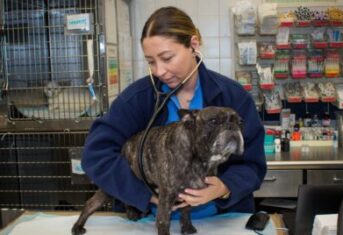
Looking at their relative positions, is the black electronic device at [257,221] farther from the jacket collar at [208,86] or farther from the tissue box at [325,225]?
the jacket collar at [208,86]

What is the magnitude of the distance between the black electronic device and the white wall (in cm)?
173

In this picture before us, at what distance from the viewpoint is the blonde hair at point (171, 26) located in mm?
1244

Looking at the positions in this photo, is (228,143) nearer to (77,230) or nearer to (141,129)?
(141,129)

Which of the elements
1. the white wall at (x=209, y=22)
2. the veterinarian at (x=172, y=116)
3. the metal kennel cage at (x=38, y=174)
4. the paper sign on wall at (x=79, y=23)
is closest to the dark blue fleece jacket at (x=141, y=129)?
the veterinarian at (x=172, y=116)

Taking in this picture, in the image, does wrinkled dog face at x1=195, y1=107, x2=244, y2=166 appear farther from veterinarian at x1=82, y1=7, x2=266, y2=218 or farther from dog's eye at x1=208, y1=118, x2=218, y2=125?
veterinarian at x1=82, y1=7, x2=266, y2=218

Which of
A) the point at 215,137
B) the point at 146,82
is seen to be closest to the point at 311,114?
the point at 146,82

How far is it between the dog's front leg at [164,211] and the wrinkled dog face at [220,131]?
182 millimetres

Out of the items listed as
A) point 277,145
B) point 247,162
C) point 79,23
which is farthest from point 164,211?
point 277,145

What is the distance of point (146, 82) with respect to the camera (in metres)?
1.42

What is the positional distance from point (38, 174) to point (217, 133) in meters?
1.68

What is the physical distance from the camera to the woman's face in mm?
1237

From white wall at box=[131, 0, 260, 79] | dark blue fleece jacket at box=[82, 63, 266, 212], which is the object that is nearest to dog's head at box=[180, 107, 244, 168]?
dark blue fleece jacket at box=[82, 63, 266, 212]

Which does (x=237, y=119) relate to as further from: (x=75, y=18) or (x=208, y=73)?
(x=75, y=18)

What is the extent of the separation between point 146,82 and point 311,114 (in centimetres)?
191
